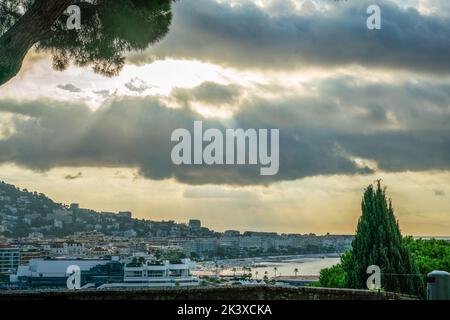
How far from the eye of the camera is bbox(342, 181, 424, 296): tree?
24.0m

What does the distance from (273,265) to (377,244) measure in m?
3.92

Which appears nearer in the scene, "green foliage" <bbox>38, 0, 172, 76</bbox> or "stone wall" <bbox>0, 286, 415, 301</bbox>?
"stone wall" <bbox>0, 286, 415, 301</bbox>

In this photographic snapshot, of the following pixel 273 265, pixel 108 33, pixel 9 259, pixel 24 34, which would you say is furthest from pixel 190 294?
pixel 273 265

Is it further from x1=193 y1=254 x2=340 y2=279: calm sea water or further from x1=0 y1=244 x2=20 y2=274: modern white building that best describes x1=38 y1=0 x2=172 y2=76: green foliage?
x1=193 y1=254 x2=340 y2=279: calm sea water

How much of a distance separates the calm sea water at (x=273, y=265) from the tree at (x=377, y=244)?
9.44 feet

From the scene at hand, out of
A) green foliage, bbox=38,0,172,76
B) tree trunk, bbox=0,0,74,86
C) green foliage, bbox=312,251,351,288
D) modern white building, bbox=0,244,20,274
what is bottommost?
green foliage, bbox=312,251,351,288

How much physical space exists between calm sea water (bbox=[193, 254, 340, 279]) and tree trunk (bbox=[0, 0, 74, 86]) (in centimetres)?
1234

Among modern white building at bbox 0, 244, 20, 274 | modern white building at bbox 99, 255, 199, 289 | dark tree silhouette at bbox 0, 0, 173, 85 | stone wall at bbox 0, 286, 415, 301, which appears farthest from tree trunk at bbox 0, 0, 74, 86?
modern white building at bbox 0, 244, 20, 274

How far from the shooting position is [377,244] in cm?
2431

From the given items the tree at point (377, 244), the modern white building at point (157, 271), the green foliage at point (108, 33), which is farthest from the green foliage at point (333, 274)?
the green foliage at point (108, 33)

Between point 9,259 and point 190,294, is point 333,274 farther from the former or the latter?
point 190,294

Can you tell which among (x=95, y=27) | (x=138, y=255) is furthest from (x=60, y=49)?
(x=138, y=255)

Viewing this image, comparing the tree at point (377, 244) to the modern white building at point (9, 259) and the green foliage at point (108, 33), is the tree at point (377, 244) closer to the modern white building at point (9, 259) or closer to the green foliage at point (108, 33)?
the modern white building at point (9, 259)
